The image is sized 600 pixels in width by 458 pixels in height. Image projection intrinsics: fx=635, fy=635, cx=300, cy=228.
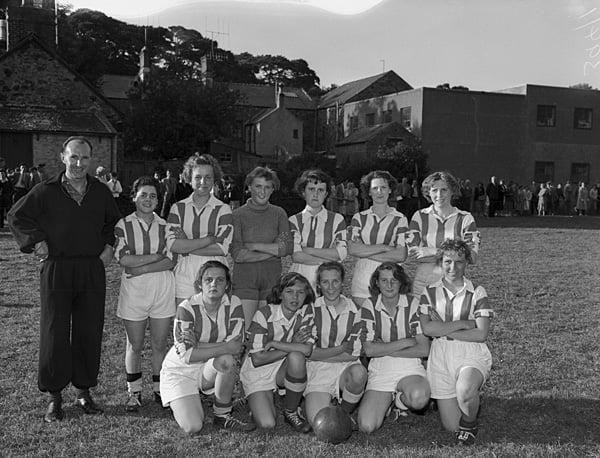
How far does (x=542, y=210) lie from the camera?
1193 inches

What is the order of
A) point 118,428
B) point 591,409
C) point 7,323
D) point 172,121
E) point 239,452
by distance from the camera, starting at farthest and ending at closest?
point 172,121
point 7,323
point 591,409
point 118,428
point 239,452

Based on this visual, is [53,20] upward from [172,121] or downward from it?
upward

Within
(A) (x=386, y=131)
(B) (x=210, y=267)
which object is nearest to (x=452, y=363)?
(B) (x=210, y=267)

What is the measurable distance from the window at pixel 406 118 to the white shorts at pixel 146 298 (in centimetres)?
3283

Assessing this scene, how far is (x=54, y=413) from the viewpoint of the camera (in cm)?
460

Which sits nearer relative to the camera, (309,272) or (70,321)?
(70,321)

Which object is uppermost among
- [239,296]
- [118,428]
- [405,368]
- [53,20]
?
[53,20]

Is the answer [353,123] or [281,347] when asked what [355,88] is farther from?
[281,347]

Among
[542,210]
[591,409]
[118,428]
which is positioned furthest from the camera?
[542,210]

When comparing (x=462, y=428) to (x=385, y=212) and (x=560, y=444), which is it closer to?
(x=560, y=444)

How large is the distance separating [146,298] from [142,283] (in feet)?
0.39

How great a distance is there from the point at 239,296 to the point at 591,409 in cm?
288

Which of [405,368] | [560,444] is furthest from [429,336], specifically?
[560,444]

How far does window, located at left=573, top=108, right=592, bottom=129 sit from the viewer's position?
38344 mm
